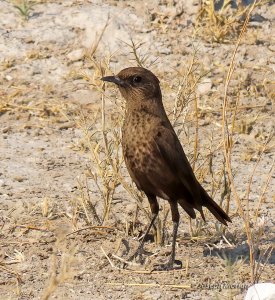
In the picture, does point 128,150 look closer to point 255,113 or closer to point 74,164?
point 74,164

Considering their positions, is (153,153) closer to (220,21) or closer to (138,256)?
(138,256)

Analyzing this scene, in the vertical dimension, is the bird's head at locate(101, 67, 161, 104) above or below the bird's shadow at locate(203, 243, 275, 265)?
above

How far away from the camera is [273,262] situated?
6.20m

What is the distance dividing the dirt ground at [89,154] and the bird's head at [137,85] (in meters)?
0.34

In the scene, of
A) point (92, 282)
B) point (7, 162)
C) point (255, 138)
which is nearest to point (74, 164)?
point (7, 162)

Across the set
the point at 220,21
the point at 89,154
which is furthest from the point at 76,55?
the point at 89,154

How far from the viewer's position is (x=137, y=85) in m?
6.04

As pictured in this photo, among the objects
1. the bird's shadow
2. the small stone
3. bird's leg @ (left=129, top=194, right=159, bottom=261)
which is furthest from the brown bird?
the small stone

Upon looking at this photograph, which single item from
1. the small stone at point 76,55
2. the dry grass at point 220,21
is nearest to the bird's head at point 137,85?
the small stone at point 76,55

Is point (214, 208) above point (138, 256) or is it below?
above

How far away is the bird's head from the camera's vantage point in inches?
237

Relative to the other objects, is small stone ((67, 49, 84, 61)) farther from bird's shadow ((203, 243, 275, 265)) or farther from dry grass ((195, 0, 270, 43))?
bird's shadow ((203, 243, 275, 265))

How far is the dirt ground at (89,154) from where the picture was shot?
5816 mm

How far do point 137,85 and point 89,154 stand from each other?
2040 mm
